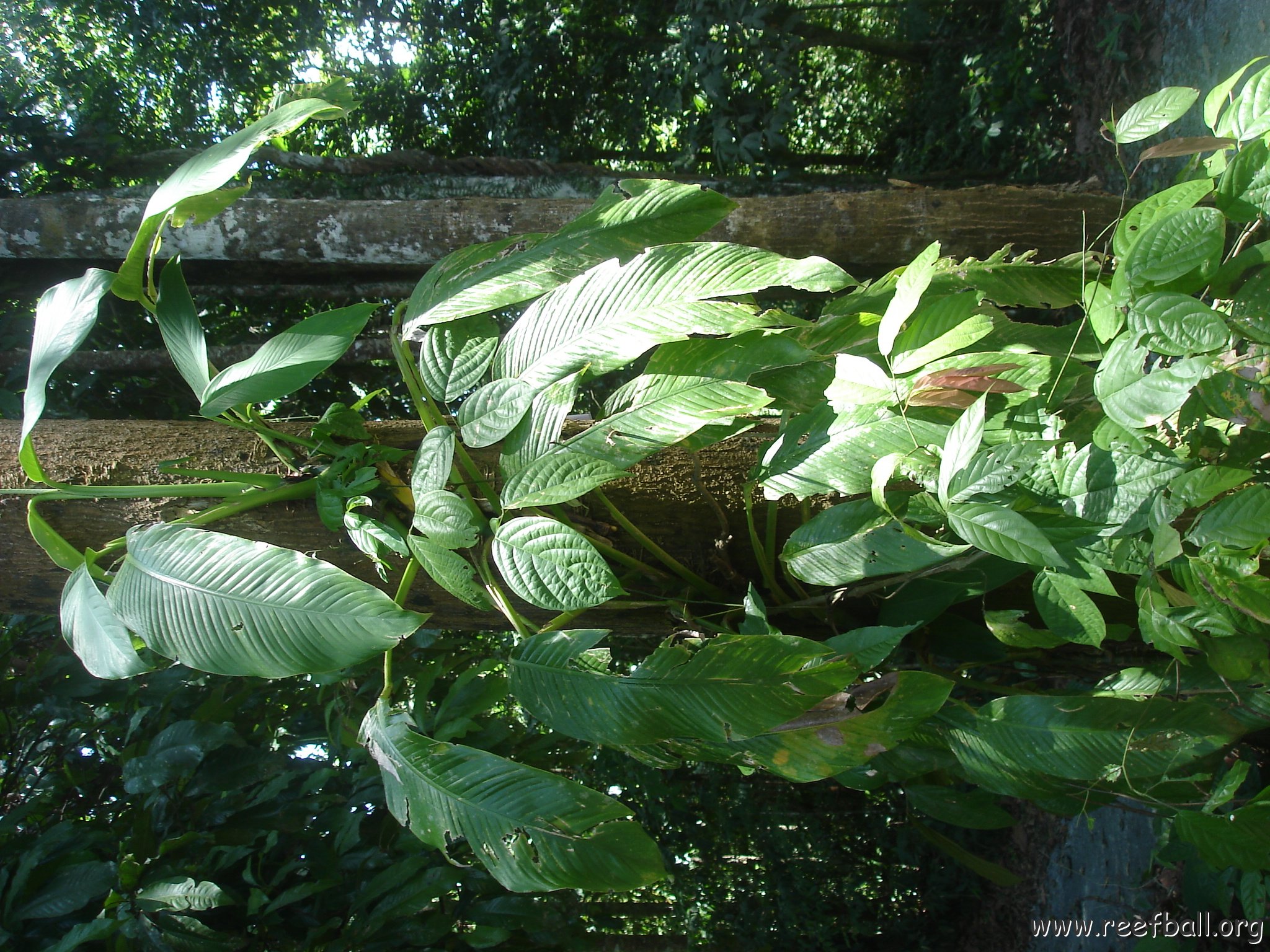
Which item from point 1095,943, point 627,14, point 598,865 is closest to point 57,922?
point 598,865

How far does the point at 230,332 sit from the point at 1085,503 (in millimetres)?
2849

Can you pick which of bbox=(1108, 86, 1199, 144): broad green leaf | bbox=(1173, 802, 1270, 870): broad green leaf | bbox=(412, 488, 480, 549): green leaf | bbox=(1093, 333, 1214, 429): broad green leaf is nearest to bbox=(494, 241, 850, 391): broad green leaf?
bbox=(412, 488, 480, 549): green leaf

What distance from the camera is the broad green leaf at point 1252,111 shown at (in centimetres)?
68

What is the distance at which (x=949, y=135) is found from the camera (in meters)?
3.88

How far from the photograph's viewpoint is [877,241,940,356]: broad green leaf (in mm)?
635

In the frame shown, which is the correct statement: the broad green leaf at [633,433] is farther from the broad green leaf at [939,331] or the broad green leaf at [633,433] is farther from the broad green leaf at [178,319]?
the broad green leaf at [178,319]

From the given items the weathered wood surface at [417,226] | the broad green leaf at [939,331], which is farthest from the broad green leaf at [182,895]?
the broad green leaf at [939,331]

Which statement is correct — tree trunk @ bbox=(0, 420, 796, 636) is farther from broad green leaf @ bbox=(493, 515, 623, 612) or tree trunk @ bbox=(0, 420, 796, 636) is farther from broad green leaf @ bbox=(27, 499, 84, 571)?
broad green leaf @ bbox=(493, 515, 623, 612)

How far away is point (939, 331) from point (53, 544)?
97 cm

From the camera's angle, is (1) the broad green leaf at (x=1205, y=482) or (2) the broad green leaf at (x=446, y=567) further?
(2) the broad green leaf at (x=446, y=567)

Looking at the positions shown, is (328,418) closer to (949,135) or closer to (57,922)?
(57,922)

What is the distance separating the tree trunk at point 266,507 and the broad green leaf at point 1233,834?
21.0 inches

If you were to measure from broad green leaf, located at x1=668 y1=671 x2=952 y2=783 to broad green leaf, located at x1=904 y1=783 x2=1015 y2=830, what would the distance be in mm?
515

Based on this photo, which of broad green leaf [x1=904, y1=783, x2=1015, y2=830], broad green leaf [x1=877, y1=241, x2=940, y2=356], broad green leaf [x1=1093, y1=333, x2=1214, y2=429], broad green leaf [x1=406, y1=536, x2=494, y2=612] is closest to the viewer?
broad green leaf [x1=1093, y1=333, x2=1214, y2=429]
